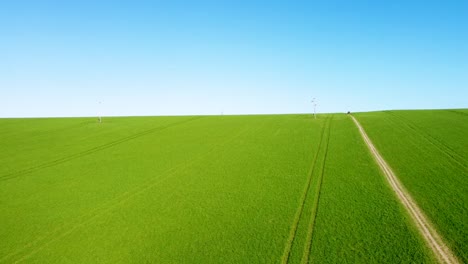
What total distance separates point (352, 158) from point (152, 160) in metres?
20.7

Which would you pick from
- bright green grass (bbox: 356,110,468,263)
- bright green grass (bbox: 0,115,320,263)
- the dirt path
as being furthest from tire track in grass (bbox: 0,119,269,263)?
bright green grass (bbox: 356,110,468,263)

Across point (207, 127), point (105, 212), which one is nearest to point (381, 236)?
point (105, 212)

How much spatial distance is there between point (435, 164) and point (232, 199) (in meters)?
18.5

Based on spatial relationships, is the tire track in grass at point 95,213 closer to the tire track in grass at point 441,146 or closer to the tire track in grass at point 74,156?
the tire track in grass at point 74,156

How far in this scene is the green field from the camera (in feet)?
62.0

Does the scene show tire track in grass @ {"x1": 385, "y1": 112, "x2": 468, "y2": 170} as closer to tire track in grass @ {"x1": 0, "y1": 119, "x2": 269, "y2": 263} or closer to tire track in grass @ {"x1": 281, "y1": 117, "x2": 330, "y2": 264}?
tire track in grass @ {"x1": 281, "y1": 117, "x2": 330, "y2": 264}

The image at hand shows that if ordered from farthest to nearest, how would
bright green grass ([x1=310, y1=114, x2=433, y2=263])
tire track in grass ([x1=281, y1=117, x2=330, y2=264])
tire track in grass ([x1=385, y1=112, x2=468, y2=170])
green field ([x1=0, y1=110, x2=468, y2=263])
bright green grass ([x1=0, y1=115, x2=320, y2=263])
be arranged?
tire track in grass ([x1=385, y1=112, x2=468, y2=170])
bright green grass ([x1=0, y1=115, x2=320, y2=263])
green field ([x1=0, y1=110, x2=468, y2=263])
tire track in grass ([x1=281, y1=117, x2=330, y2=264])
bright green grass ([x1=310, y1=114, x2=433, y2=263])

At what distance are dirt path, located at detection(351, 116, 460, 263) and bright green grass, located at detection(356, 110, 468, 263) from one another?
398 mm

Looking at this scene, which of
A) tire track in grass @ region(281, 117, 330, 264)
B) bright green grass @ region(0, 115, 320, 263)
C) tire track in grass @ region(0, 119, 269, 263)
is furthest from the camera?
tire track in grass @ region(0, 119, 269, 263)

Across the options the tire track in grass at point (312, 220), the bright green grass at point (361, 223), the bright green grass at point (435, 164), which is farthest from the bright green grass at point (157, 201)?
the bright green grass at point (435, 164)

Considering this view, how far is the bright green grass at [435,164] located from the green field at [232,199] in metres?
0.10

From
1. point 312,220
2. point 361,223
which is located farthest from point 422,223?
point 312,220

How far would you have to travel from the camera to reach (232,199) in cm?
2516

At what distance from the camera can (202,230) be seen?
2114 cm
